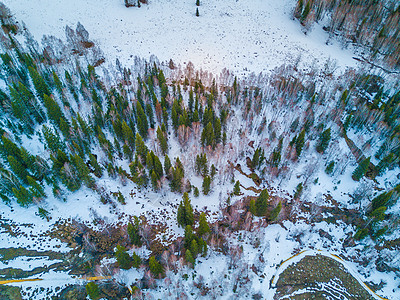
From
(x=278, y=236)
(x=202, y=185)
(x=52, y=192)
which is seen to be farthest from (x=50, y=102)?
(x=278, y=236)

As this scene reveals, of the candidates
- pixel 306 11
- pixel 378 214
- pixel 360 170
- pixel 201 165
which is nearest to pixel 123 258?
pixel 201 165

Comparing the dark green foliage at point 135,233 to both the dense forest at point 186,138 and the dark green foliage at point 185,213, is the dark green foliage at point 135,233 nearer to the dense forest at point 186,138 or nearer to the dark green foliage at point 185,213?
the dense forest at point 186,138

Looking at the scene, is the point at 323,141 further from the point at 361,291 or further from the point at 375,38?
the point at 375,38

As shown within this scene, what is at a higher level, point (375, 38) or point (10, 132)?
point (375, 38)

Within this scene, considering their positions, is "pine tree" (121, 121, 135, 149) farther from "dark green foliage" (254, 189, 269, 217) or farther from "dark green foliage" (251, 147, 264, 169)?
"dark green foliage" (254, 189, 269, 217)

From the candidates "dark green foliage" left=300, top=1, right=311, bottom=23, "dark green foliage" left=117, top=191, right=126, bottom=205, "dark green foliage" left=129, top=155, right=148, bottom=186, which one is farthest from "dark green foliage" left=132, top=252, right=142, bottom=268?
"dark green foliage" left=300, top=1, right=311, bottom=23

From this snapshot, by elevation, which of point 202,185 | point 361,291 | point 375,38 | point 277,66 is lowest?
point 361,291
